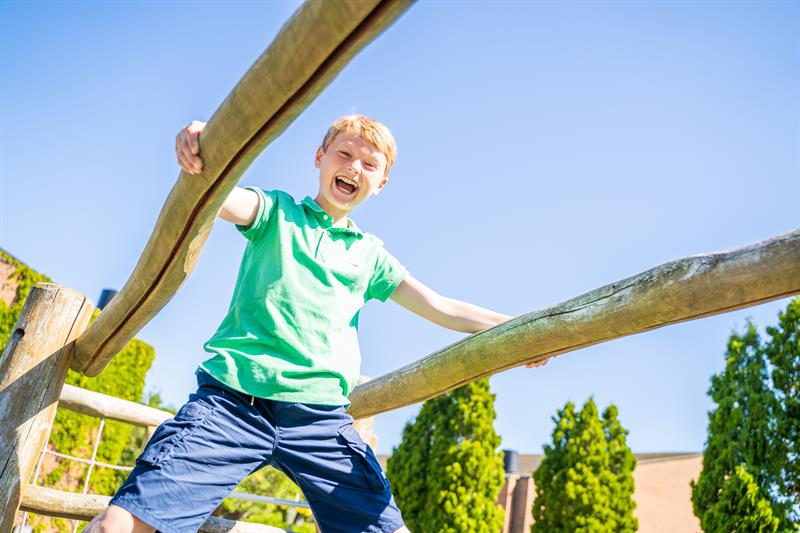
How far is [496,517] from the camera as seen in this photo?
10453 mm

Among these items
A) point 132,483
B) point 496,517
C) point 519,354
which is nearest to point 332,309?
point 519,354

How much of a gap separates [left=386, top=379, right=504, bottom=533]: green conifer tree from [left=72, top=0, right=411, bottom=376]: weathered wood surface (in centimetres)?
950

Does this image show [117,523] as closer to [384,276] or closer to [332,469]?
[332,469]

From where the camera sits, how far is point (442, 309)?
2.13 metres

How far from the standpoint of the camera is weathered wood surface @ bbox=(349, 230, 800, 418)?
1.27 metres

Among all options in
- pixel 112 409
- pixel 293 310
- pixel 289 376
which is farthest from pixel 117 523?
pixel 112 409

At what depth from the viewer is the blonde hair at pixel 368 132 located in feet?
6.39

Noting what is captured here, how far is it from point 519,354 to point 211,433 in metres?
0.79

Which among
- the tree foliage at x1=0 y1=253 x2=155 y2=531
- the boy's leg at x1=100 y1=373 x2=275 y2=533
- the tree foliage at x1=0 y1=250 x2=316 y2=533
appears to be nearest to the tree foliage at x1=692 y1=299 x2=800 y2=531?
the tree foliage at x1=0 y1=250 x2=316 y2=533

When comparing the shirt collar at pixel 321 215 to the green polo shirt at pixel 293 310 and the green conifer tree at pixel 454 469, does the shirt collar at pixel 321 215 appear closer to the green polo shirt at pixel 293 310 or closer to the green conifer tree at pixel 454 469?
the green polo shirt at pixel 293 310

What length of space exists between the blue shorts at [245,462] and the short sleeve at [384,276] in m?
0.42

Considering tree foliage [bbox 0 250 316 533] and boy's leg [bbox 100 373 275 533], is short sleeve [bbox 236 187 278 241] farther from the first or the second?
tree foliage [bbox 0 250 316 533]

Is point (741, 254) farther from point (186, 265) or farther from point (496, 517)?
point (496, 517)

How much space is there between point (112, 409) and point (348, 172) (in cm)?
164
